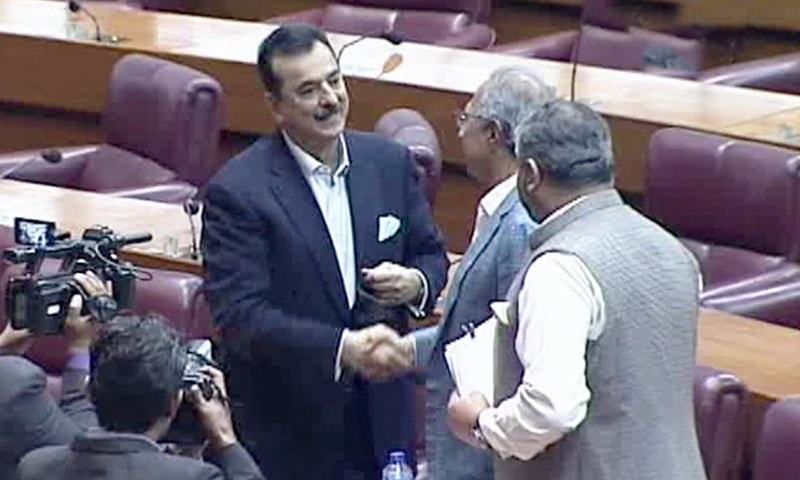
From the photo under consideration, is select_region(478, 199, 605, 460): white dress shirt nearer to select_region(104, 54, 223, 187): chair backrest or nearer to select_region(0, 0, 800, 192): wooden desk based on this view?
select_region(0, 0, 800, 192): wooden desk

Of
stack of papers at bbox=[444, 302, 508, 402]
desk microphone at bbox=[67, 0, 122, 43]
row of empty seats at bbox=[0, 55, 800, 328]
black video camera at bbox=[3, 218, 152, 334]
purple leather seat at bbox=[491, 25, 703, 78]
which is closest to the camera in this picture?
stack of papers at bbox=[444, 302, 508, 402]

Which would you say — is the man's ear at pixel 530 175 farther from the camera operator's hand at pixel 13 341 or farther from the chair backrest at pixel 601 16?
the chair backrest at pixel 601 16

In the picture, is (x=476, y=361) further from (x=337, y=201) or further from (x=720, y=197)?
(x=720, y=197)

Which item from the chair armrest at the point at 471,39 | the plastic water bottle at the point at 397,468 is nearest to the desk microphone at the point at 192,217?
the plastic water bottle at the point at 397,468

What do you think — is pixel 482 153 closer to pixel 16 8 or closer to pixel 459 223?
pixel 459 223

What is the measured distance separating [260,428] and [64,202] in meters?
1.68

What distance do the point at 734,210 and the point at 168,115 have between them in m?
1.55

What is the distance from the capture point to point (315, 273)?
3479 millimetres

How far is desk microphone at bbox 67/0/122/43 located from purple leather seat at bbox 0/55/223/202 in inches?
29.5

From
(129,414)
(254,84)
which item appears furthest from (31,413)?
(254,84)

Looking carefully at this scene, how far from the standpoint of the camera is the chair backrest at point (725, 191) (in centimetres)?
491

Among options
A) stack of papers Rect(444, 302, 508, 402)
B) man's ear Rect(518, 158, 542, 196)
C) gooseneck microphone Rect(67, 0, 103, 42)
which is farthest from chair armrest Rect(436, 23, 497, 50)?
man's ear Rect(518, 158, 542, 196)

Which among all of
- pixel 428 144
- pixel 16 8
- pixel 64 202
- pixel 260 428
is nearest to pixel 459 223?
pixel 428 144

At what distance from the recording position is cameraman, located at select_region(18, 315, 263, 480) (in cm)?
281
